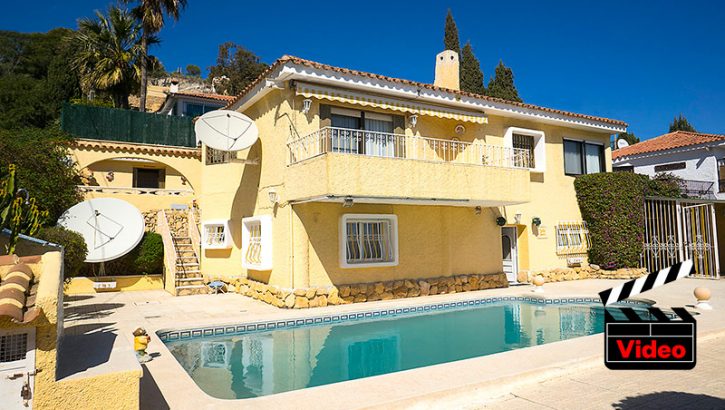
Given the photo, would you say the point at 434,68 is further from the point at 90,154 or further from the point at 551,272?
the point at 90,154

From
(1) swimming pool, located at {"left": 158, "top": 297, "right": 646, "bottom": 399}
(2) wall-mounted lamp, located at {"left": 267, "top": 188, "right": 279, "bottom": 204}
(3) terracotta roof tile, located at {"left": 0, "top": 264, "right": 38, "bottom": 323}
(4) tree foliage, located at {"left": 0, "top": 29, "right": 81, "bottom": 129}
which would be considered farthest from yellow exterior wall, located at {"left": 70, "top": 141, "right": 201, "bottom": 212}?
(3) terracotta roof tile, located at {"left": 0, "top": 264, "right": 38, "bottom": 323}

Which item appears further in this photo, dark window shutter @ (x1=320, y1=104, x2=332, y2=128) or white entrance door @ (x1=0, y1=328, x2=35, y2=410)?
dark window shutter @ (x1=320, y1=104, x2=332, y2=128)

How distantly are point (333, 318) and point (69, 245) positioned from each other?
8.65 m

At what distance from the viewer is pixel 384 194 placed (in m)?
15.4

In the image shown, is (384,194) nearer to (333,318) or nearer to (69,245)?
(333,318)

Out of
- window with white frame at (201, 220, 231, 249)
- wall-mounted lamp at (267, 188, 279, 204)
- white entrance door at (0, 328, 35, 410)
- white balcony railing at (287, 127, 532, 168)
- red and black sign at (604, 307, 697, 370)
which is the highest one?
white balcony railing at (287, 127, 532, 168)

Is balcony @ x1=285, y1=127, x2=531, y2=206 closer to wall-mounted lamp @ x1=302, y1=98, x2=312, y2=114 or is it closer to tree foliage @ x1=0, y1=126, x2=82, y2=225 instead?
wall-mounted lamp @ x1=302, y1=98, x2=312, y2=114

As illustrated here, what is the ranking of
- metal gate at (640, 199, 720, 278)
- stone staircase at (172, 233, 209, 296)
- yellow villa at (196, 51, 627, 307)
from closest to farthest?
yellow villa at (196, 51, 627, 307) → stone staircase at (172, 233, 209, 296) → metal gate at (640, 199, 720, 278)

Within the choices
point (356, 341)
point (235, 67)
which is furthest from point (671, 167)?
point (235, 67)

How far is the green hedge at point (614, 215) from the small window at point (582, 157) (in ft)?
2.94

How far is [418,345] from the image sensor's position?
12.4 m

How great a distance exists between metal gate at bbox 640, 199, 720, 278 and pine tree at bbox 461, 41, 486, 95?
33.4 metres

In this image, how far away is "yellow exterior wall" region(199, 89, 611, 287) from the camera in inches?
621

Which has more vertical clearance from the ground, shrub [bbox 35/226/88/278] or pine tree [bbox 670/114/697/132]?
pine tree [bbox 670/114/697/132]
